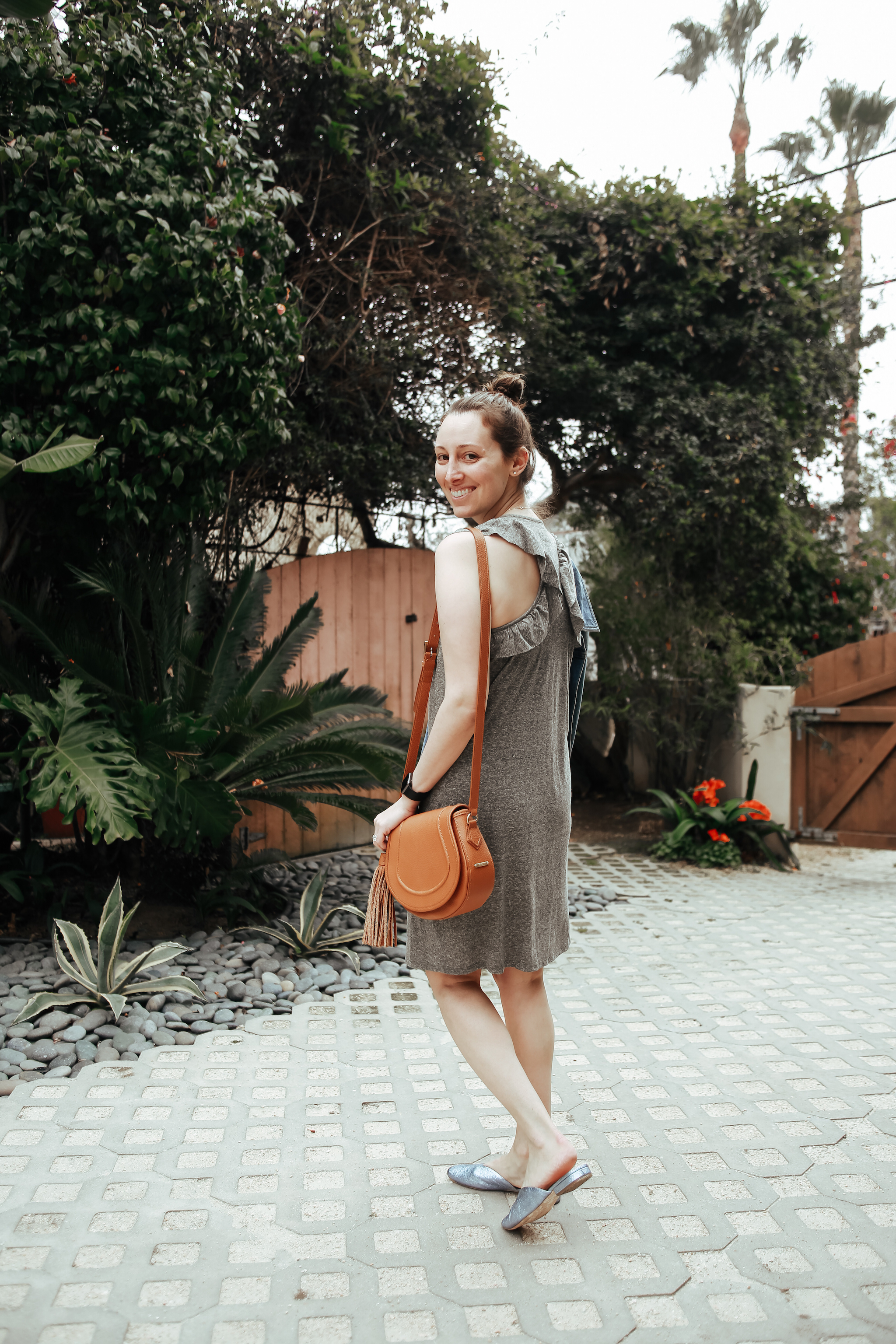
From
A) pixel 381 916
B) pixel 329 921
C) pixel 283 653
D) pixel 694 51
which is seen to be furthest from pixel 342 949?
pixel 694 51

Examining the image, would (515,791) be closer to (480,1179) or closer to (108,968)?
(480,1179)

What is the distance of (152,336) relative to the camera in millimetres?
3975

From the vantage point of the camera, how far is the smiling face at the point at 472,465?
85.0 inches

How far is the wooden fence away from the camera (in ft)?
19.8

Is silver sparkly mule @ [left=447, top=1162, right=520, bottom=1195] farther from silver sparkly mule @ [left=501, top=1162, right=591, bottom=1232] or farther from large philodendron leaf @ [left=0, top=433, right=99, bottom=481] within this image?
large philodendron leaf @ [left=0, top=433, right=99, bottom=481]

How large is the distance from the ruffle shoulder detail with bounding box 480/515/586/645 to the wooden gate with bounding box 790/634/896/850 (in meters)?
5.27

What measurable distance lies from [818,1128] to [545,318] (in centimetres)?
605

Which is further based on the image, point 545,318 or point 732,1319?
point 545,318

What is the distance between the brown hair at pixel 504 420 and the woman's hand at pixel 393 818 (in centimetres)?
84

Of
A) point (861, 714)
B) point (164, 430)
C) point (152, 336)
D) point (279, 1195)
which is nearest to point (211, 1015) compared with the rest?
point (279, 1195)

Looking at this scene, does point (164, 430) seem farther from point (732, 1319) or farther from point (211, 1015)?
point (732, 1319)

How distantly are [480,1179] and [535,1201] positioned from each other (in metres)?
0.33

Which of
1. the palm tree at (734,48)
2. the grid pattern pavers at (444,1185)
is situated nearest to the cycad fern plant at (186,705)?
the grid pattern pavers at (444,1185)

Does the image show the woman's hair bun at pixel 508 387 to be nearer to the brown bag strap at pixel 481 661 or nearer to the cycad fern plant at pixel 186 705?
the brown bag strap at pixel 481 661
